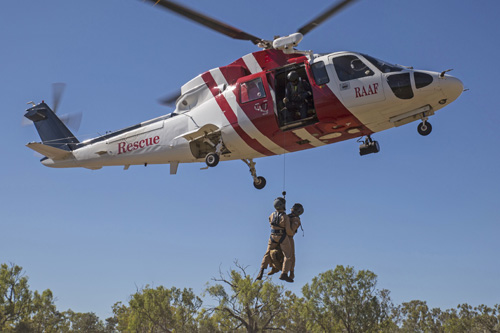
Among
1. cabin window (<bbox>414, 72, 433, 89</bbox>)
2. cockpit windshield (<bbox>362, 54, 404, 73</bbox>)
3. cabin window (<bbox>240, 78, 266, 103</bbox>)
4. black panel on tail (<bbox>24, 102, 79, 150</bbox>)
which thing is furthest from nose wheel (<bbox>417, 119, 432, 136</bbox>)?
black panel on tail (<bbox>24, 102, 79, 150</bbox>)

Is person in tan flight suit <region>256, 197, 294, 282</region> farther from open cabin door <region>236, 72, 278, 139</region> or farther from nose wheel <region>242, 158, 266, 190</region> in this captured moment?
nose wheel <region>242, 158, 266, 190</region>

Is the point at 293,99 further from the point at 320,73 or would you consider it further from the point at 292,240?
the point at 292,240

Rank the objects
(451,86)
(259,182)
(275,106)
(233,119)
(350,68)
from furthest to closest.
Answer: (259,182)
(233,119)
(275,106)
(350,68)
(451,86)

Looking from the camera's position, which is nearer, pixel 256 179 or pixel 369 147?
pixel 369 147

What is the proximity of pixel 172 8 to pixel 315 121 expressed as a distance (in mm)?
5190

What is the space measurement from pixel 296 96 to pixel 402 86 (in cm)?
306

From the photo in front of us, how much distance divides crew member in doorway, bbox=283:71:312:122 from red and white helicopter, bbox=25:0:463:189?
0.28 ft

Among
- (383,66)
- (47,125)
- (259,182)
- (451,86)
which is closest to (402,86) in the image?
(383,66)

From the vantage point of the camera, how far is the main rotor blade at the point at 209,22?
15.1 meters

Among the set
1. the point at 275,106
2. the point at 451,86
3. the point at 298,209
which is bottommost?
the point at 298,209

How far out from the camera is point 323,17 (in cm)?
1568

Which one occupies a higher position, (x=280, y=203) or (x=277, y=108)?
(x=277, y=108)

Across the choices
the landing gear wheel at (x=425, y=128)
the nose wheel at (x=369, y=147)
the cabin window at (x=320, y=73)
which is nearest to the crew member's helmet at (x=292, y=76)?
the cabin window at (x=320, y=73)

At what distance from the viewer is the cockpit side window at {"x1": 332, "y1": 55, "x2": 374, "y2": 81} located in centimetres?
1623
